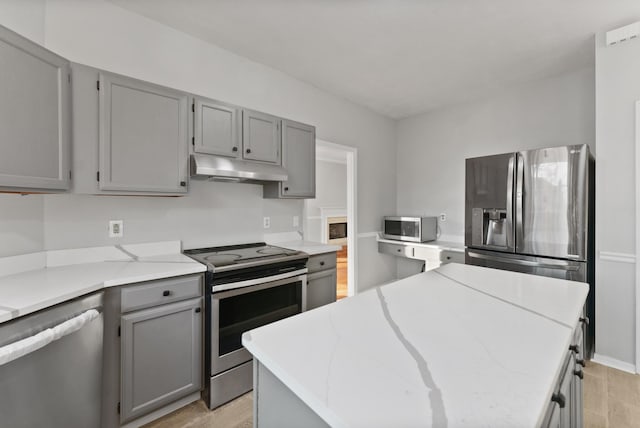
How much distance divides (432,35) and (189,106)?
200 cm

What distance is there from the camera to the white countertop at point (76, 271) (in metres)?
1.20

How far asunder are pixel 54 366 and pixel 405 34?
302cm

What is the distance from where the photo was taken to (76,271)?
161 cm

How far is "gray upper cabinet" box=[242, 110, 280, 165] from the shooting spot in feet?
7.57

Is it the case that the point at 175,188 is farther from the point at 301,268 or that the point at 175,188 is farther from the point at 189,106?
the point at 301,268

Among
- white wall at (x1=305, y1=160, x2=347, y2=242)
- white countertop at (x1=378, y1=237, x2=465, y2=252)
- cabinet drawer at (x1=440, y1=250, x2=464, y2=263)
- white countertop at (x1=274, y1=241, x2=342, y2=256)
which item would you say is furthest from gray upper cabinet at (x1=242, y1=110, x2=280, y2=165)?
white wall at (x1=305, y1=160, x2=347, y2=242)

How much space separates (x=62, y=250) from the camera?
5.77ft

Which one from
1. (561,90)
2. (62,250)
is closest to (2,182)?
(62,250)

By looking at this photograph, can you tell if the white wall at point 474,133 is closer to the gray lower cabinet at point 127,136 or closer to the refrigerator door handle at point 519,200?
the refrigerator door handle at point 519,200

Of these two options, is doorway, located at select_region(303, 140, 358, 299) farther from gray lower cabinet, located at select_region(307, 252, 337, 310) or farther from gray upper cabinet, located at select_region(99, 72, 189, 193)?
gray upper cabinet, located at select_region(99, 72, 189, 193)

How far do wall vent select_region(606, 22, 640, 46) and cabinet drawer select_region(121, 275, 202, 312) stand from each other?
A: 3.54 metres

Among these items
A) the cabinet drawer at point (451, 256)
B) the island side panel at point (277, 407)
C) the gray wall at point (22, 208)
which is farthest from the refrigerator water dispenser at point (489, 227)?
the gray wall at point (22, 208)

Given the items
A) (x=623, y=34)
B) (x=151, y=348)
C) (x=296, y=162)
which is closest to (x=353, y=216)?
(x=296, y=162)

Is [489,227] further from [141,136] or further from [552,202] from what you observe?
[141,136]
